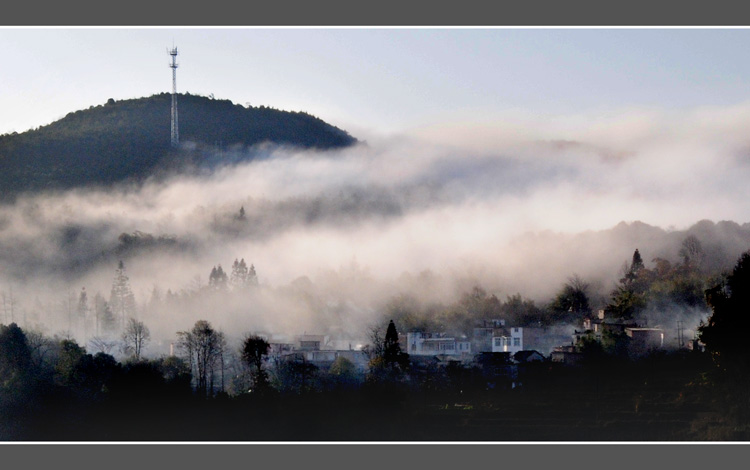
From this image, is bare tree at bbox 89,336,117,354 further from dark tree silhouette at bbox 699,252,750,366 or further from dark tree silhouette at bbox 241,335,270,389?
dark tree silhouette at bbox 699,252,750,366

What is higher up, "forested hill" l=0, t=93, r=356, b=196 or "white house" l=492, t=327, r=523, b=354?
"forested hill" l=0, t=93, r=356, b=196

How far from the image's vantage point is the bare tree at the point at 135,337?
92.6 ft

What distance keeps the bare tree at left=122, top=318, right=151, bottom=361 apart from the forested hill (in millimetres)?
15588

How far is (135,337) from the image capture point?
29.3 m

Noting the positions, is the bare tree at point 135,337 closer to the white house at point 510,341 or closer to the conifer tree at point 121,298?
the conifer tree at point 121,298

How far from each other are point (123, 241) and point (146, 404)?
17311mm

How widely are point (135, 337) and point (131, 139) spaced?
81.0ft

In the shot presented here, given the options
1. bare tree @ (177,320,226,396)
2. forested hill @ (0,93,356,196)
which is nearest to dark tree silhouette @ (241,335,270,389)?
bare tree @ (177,320,226,396)

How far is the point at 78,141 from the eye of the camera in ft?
170

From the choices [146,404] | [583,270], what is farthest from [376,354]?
[583,270]

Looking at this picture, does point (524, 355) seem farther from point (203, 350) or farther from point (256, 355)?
point (203, 350)

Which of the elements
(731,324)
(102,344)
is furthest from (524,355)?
Answer: (102,344)

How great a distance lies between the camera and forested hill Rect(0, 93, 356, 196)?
1857 inches

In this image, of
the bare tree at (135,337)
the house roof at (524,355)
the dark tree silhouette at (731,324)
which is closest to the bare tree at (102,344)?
the bare tree at (135,337)
